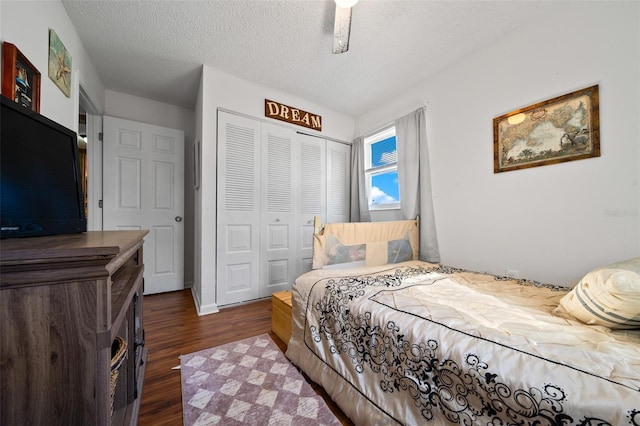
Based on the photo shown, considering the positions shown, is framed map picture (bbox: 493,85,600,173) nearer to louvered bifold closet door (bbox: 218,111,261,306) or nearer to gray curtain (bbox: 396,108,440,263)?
gray curtain (bbox: 396,108,440,263)

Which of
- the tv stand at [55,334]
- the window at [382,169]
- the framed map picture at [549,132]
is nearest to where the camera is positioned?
the tv stand at [55,334]

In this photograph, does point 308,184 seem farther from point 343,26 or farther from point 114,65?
point 114,65

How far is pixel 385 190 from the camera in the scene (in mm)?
A: 2967

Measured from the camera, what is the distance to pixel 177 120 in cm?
319

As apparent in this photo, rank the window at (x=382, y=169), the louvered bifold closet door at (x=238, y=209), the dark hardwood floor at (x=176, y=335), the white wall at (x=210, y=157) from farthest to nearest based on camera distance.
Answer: the window at (x=382, y=169), the louvered bifold closet door at (x=238, y=209), the white wall at (x=210, y=157), the dark hardwood floor at (x=176, y=335)

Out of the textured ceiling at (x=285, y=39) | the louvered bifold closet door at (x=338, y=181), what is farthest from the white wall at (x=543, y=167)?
the louvered bifold closet door at (x=338, y=181)

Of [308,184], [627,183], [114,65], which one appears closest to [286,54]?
[308,184]

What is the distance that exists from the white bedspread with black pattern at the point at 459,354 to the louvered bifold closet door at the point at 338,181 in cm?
178

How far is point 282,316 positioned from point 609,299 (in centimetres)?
175

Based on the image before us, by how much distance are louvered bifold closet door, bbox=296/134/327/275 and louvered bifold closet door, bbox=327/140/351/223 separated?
84 millimetres

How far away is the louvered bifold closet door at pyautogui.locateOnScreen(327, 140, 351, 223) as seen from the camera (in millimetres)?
3193

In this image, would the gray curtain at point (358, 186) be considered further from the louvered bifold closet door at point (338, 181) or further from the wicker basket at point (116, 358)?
the wicker basket at point (116, 358)

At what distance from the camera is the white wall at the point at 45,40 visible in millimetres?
1104

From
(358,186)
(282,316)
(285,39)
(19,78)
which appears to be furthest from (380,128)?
(19,78)
